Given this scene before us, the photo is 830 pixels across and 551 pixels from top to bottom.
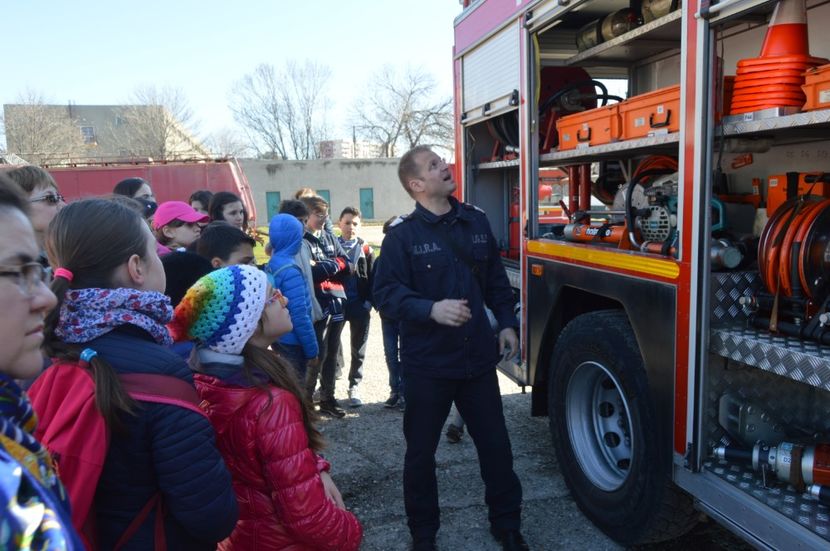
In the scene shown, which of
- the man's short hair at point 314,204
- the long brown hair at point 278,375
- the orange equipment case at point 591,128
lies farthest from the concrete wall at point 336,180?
the long brown hair at point 278,375

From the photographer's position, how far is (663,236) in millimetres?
3025

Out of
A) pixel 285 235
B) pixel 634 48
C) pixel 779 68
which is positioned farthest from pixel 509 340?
pixel 634 48

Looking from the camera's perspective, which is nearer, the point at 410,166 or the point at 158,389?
the point at 158,389

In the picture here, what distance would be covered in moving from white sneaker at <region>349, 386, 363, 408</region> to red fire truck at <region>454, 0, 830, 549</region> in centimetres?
168

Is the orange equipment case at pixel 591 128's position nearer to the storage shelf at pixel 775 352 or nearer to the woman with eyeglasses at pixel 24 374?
the storage shelf at pixel 775 352

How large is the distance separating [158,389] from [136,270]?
0.34 m

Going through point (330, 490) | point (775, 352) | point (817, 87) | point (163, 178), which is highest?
point (163, 178)

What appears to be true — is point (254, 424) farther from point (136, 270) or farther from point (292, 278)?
point (292, 278)

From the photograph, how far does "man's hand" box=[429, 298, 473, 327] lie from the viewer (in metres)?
2.68

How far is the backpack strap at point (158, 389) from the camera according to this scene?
4.62ft

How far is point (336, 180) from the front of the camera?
119ft

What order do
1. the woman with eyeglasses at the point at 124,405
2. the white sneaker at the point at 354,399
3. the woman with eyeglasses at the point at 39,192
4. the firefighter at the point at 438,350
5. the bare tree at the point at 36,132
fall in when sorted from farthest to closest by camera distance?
the bare tree at the point at 36,132 < the white sneaker at the point at 354,399 < the firefighter at the point at 438,350 < the woman with eyeglasses at the point at 39,192 < the woman with eyeglasses at the point at 124,405

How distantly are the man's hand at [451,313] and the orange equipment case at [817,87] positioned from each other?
1.44m

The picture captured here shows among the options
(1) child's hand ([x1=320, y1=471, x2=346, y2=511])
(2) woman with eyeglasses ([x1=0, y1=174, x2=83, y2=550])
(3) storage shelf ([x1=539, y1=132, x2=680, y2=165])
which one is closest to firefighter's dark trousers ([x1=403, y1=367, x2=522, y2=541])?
(1) child's hand ([x1=320, y1=471, x2=346, y2=511])
